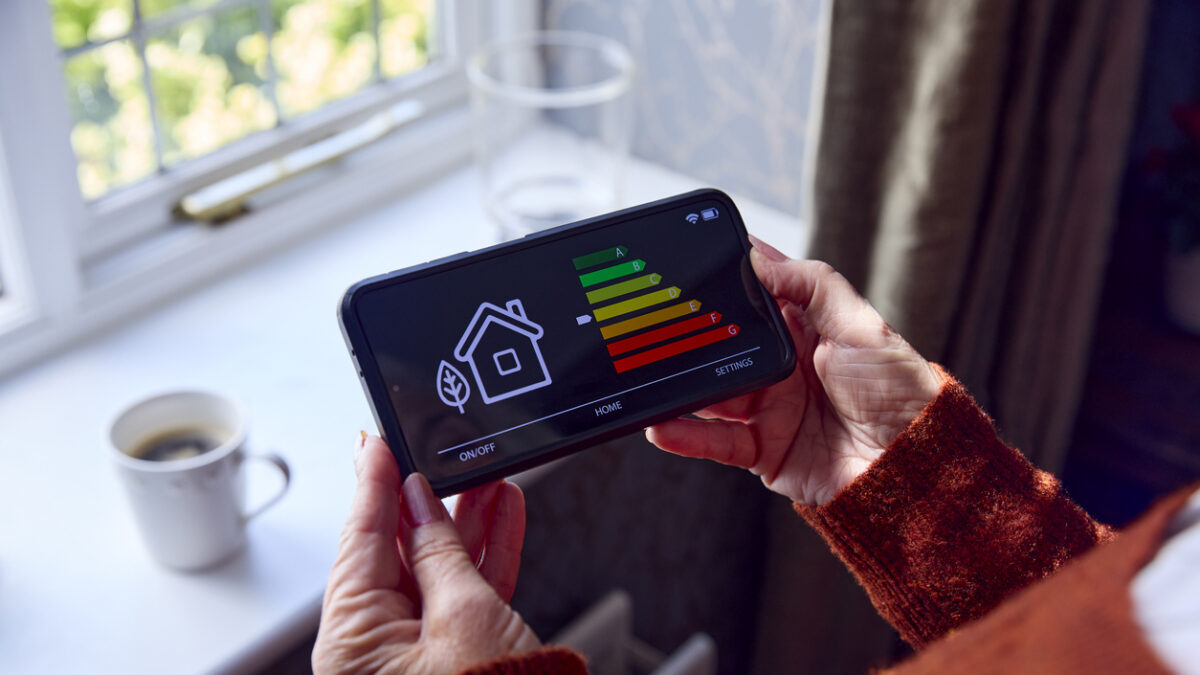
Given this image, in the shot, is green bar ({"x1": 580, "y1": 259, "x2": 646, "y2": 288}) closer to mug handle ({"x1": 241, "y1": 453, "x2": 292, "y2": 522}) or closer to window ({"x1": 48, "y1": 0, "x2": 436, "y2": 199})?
mug handle ({"x1": 241, "y1": 453, "x2": 292, "y2": 522})

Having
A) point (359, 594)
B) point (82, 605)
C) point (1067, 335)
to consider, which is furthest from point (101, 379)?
point (1067, 335)

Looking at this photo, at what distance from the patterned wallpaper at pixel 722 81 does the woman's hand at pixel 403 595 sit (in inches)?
30.9

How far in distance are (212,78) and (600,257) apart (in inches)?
31.6

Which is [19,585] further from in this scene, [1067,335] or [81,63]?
[1067,335]

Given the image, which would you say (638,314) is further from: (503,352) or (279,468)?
(279,468)

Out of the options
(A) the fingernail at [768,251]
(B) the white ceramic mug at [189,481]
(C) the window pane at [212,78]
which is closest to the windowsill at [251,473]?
(B) the white ceramic mug at [189,481]

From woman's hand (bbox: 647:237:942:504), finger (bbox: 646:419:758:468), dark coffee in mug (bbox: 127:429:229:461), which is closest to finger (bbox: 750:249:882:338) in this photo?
woman's hand (bbox: 647:237:942:504)

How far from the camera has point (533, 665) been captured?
472mm

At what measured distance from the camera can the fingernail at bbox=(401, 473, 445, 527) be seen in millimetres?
564

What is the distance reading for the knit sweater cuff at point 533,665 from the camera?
466mm

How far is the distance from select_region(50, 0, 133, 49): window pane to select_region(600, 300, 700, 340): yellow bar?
646mm

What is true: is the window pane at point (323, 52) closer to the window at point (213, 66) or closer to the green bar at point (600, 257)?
the window at point (213, 66)

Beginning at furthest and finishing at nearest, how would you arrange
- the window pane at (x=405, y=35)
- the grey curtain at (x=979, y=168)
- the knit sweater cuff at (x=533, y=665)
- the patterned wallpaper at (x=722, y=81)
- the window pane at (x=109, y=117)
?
the window pane at (x=405, y=35) → the patterned wallpaper at (x=722, y=81) → the window pane at (x=109, y=117) → the grey curtain at (x=979, y=168) → the knit sweater cuff at (x=533, y=665)

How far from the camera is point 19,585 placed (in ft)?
2.58
